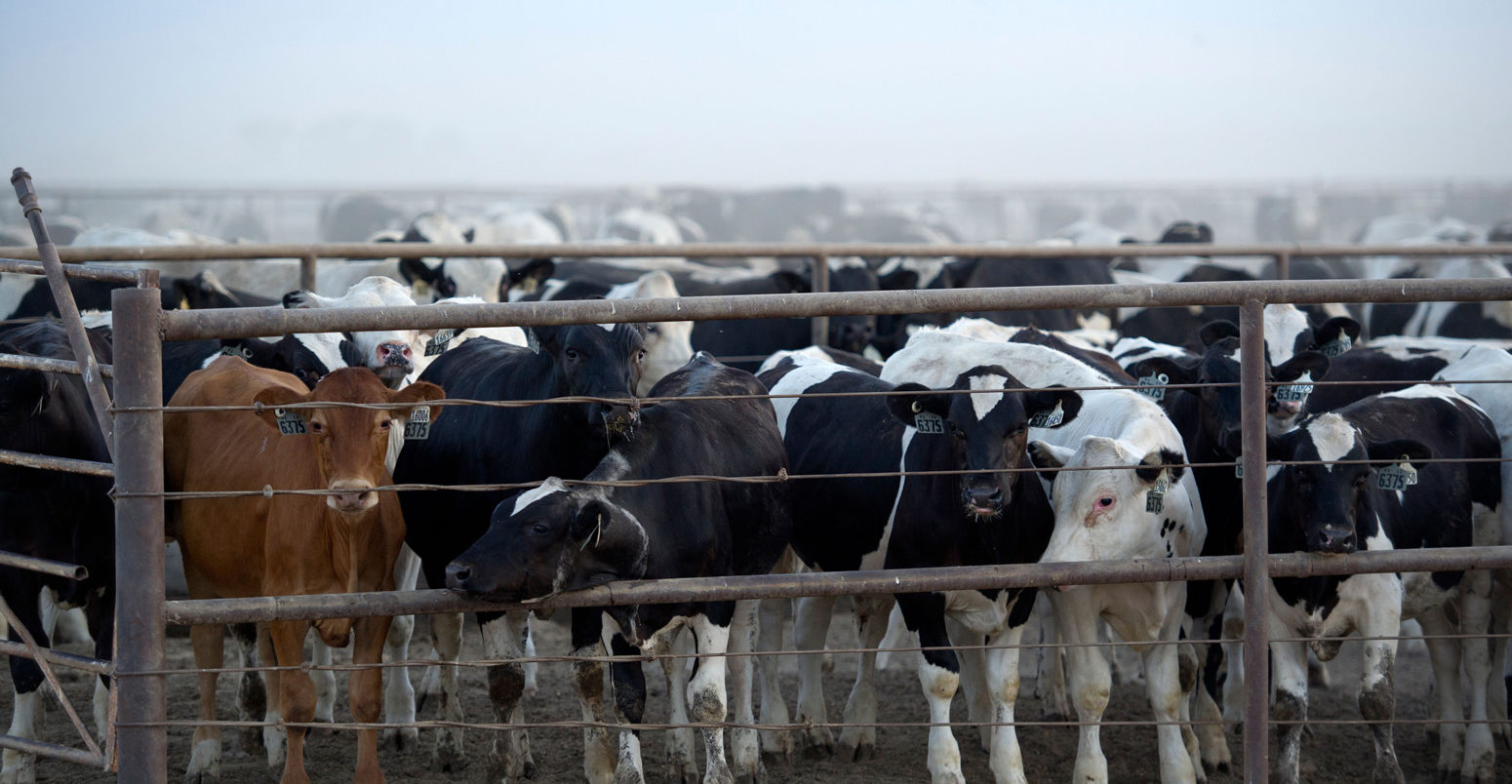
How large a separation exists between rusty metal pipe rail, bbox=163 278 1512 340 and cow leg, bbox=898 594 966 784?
158 cm

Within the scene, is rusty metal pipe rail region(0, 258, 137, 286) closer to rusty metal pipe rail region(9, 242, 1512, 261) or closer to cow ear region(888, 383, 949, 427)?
cow ear region(888, 383, 949, 427)

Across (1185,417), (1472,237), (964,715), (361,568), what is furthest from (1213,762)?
(1472,237)

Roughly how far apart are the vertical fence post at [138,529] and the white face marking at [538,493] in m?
1.07

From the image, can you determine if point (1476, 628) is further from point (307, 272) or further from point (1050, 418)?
point (307, 272)

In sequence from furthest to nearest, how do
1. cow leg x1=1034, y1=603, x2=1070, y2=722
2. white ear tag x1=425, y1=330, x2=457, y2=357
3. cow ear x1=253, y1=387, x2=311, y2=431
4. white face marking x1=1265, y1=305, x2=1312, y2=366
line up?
white face marking x1=1265, y1=305, x2=1312, y2=366 → cow leg x1=1034, y1=603, x2=1070, y2=722 → white ear tag x1=425, y1=330, x2=457, y2=357 → cow ear x1=253, y1=387, x2=311, y2=431

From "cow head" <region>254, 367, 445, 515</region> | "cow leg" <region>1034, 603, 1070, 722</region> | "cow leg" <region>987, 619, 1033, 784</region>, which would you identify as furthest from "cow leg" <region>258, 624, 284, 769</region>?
"cow leg" <region>1034, 603, 1070, 722</region>

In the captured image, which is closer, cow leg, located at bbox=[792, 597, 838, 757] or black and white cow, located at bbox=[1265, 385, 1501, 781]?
black and white cow, located at bbox=[1265, 385, 1501, 781]

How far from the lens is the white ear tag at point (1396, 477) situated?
15.7 feet

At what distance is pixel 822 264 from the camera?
9320mm

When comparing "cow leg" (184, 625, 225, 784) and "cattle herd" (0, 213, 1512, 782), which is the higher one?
"cattle herd" (0, 213, 1512, 782)

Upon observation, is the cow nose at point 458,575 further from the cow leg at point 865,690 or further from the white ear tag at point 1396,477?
the white ear tag at point 1396,477

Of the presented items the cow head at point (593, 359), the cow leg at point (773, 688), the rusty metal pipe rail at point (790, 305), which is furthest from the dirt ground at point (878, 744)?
the rusty metal pipe rail at point (790, 305)

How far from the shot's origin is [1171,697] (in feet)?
16.9

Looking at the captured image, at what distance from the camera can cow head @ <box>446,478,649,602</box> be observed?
382cm
